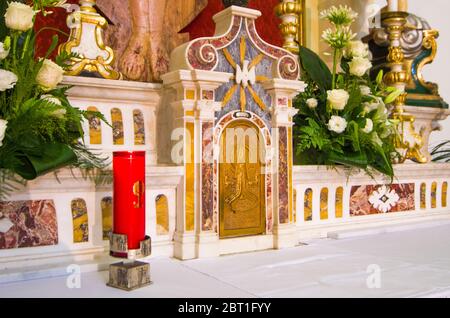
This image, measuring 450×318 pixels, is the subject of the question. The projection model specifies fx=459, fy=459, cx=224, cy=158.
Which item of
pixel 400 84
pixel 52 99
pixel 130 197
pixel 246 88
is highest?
pixel 400 84

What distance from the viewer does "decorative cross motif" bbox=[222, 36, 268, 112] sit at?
2523mm

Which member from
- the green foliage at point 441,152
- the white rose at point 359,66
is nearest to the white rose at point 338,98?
the white rose at point 359,66

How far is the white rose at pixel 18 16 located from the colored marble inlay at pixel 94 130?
0.61m

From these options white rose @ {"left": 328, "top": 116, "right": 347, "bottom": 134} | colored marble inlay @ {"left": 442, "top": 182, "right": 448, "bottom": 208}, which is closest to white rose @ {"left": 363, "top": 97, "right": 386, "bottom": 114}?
white rose @ {"left": 328, "top": 116, "right": 347, "bottom": 134}

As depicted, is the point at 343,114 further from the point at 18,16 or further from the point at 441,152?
the point at 441,152

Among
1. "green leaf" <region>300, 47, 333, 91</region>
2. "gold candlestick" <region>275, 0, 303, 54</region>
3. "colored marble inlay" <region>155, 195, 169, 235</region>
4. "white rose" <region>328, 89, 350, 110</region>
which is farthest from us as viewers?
"gold candlestick" <region>275, 0, 303, 54</region>

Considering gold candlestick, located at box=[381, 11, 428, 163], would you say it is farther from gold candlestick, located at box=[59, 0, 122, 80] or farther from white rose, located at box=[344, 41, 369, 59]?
gold candlestick, located at box=[59, 0, 122, 80]

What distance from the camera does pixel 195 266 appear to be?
2.15 m

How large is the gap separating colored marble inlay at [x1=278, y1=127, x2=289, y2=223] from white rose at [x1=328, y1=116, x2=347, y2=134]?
345mm

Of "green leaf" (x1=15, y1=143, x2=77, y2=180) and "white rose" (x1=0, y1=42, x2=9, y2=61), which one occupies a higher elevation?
"white rose" (x1=0, y1=42, x2=9, y2=61)

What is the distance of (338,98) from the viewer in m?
2.83

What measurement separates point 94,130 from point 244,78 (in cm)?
87

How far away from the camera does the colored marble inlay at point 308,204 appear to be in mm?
2881

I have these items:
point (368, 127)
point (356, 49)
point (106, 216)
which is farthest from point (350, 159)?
point (106, 216)
